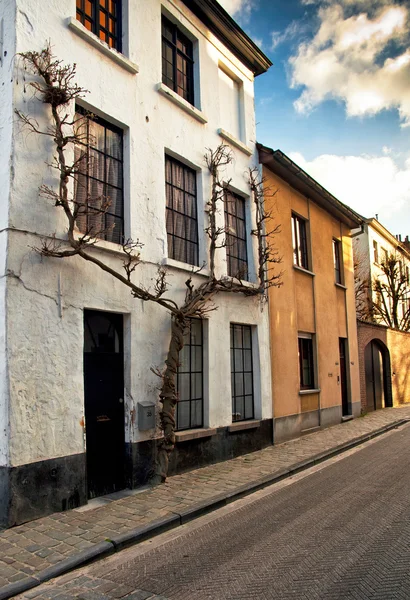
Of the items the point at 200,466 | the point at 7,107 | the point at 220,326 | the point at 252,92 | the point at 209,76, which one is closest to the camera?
the point at 7,107

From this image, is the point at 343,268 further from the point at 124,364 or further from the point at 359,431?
the point at 124,364

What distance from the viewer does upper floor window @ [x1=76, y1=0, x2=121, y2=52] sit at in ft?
25.8

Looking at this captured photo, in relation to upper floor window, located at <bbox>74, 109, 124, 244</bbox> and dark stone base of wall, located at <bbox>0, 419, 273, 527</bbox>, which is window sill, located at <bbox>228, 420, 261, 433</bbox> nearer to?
dark stone base of wall, located at <bbox>0, 419, 273, 527</bbox>

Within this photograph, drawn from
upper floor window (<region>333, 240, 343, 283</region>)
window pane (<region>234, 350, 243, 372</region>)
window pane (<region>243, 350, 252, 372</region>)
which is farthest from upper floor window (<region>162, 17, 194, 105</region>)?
upper floor window (<region>333, 240, 343, 283</region>)

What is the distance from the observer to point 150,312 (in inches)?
320

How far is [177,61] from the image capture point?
1002cm

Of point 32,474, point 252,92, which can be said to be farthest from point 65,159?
point 252,92

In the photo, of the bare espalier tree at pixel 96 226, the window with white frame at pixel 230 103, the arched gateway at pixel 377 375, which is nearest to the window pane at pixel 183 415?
the bare espalier tree at pixel 96 226


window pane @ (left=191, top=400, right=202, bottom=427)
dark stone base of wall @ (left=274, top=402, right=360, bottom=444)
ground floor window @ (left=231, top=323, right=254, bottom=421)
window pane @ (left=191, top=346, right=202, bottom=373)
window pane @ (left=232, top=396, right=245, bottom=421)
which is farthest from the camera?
dark stone base of wall @ (left=274, top=402, right=360, bottom=444)

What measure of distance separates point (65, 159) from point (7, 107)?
98 centimetres

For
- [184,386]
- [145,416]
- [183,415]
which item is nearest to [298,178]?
[184,386]

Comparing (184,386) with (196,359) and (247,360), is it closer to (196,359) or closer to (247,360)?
(196,359)

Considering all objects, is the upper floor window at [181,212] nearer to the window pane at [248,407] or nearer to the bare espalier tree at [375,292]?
the window pane at [248,407]

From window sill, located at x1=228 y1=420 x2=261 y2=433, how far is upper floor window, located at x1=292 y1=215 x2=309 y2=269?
494 centimetres
